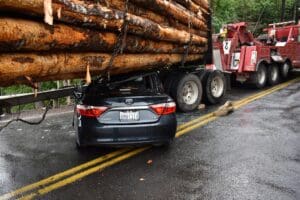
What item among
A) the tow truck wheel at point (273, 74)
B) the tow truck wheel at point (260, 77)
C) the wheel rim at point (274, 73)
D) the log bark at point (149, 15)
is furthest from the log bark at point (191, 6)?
the wheel rim at point (274, 73)

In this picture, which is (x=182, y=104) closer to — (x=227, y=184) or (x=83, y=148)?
(x=83, y=148)

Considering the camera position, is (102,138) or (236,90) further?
(236,90)

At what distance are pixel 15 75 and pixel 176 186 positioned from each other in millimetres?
2664

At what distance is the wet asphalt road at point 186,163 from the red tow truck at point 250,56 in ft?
15.2

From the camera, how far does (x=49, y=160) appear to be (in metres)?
6.82

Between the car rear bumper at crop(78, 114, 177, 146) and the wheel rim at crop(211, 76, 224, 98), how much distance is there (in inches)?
220

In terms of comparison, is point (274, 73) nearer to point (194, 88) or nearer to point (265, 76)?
point (265, 76)

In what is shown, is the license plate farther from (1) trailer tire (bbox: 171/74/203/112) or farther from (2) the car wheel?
(2) the car wheel

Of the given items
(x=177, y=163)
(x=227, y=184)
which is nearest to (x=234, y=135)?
(x=177, y=163)

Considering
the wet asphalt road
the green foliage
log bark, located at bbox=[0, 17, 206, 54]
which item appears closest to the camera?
log bark, located at bbox=[0, 17, 206, 54]

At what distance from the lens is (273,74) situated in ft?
51.1

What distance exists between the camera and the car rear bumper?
6.41 m

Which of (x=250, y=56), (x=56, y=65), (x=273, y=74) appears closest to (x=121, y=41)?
(x=56, y=65)

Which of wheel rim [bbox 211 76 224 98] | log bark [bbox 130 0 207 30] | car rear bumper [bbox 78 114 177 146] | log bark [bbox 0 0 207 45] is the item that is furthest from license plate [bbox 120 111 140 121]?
wheel rim [bbox 211 76 224 98]
